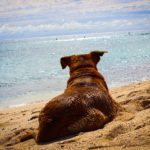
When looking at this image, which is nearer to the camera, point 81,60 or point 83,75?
point 83,75

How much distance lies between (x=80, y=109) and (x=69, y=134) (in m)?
0.43

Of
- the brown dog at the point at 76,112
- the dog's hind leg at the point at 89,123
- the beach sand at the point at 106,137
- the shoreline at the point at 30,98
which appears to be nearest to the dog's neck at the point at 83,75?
the brown dog at the point at 76,112

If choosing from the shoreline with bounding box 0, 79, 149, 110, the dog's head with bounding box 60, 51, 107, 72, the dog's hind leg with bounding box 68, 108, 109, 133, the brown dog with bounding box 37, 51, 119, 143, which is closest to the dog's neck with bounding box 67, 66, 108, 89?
the dog's head with bounding box 60, 51, 107, 72

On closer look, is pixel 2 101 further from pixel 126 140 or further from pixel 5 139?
pixel 126 140

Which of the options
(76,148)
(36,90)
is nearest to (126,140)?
(76,148)

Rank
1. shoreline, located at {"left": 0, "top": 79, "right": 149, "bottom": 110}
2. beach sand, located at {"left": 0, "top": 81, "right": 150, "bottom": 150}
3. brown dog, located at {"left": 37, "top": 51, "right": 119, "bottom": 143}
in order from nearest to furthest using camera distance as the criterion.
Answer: beach sand, located at {"left": 0, "top": 81, "right": 150, "bottom": 150}, brown dog, located at {"left": 37, "top": 51, "right": 119, "bottom": 143}, shoreline, located at {"left": 0, "top": 79, "right": 149, "bottom": 110}

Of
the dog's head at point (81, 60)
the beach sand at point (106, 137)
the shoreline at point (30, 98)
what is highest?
the dog's head at point (81, 60)

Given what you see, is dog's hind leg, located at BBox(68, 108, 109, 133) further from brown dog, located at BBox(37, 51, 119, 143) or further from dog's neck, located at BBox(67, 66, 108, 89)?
dog's neck, located at BBox(67, 66, 108, 89)

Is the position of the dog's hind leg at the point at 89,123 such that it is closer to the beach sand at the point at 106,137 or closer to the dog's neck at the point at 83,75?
the beach sand at the point at 106,137

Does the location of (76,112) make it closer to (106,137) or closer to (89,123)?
(89,123)

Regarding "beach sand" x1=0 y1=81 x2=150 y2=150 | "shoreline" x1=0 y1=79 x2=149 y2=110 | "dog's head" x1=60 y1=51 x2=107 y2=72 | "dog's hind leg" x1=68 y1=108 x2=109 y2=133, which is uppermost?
"dog's head" x1=60 y1=51 x2=107 y2=72

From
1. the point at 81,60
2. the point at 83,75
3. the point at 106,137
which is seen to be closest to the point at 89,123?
the point at 106,137

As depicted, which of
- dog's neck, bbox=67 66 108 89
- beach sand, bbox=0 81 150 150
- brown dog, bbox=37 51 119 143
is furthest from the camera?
dog's neck, bbox=67 66 108 89

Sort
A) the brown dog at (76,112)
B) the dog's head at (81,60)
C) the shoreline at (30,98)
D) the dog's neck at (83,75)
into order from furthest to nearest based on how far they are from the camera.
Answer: the shoreline at (30,98)
the dog's head at (81,60)
the dog's neck at (83,75)
the brown dog at (76,112)
